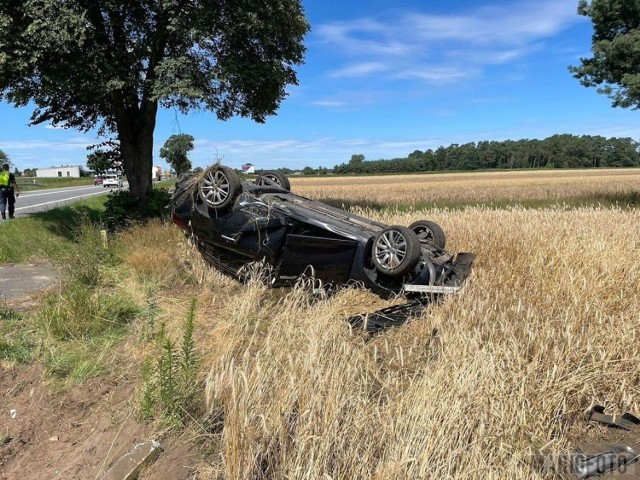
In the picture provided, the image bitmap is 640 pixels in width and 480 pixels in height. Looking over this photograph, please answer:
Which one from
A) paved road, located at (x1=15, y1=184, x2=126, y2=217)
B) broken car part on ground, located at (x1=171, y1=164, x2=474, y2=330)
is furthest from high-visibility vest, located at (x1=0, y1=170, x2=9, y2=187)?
broken car part on ground, located at (x1=171, y1=164, x2=474, y2=330)

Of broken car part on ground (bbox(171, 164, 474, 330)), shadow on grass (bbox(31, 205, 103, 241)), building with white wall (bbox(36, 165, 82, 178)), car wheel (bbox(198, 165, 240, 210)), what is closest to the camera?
broken car part on ground (bbox(171, 164, 474, 330))

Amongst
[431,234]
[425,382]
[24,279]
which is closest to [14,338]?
[24,279]

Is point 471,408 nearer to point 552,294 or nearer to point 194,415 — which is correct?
point 194,415

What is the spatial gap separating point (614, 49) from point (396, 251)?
56.6 ft

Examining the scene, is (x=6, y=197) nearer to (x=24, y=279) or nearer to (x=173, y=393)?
(x=24, y=279)

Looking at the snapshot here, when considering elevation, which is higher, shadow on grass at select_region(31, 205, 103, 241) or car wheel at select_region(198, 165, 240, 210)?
car wheel at select_region(198, 165, 240, 210)

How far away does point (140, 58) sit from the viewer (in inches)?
471

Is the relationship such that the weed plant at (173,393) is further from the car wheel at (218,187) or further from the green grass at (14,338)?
the car wheel at (218,187)

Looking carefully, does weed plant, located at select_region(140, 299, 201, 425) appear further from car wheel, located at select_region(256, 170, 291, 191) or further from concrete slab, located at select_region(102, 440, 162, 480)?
car wheel, located at select_region(256, 170, 291, 191)

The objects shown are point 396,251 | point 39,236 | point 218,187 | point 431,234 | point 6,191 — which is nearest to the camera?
point 396,251

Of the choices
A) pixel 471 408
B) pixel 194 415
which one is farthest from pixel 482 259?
pixel 194 415

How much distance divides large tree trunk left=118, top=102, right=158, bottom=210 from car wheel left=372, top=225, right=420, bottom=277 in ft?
33.7

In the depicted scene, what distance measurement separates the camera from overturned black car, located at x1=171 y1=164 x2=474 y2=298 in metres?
5.29

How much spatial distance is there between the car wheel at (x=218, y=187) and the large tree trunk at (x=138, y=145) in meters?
8.22
